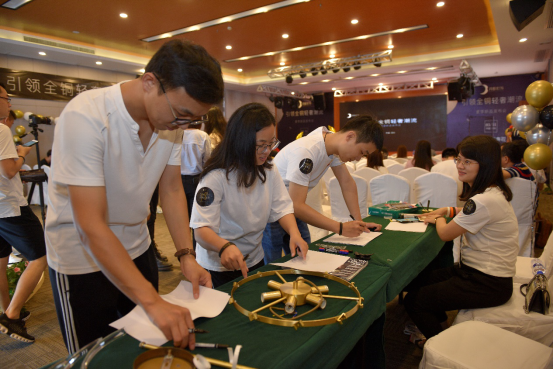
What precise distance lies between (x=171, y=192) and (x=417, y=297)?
1383 mm

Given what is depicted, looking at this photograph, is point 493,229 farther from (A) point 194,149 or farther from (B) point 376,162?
(B) point 376,162

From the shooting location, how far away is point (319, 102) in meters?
13.4

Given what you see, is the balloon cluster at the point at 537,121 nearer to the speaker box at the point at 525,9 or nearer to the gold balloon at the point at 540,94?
the gold balloon at the point at 540,94

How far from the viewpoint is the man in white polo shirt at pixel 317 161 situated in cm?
178

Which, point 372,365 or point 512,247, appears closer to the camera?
point 372,365

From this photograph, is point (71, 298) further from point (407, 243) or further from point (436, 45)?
point (436, 45)

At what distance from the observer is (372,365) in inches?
57.1

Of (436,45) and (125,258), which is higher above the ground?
(436,45)

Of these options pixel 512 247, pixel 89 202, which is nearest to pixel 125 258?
pixel 89 202

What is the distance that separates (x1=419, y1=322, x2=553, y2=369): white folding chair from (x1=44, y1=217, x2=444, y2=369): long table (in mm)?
207

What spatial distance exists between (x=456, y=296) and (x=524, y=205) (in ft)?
6.78

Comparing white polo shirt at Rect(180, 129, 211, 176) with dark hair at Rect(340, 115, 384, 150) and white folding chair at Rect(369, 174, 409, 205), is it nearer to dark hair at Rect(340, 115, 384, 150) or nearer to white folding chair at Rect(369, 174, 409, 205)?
dark hair at Rect(340, 115, 384, 150)

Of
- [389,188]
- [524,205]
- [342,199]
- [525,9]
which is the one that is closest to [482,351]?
[389,188]

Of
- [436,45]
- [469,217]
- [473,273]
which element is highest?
[436,45]
